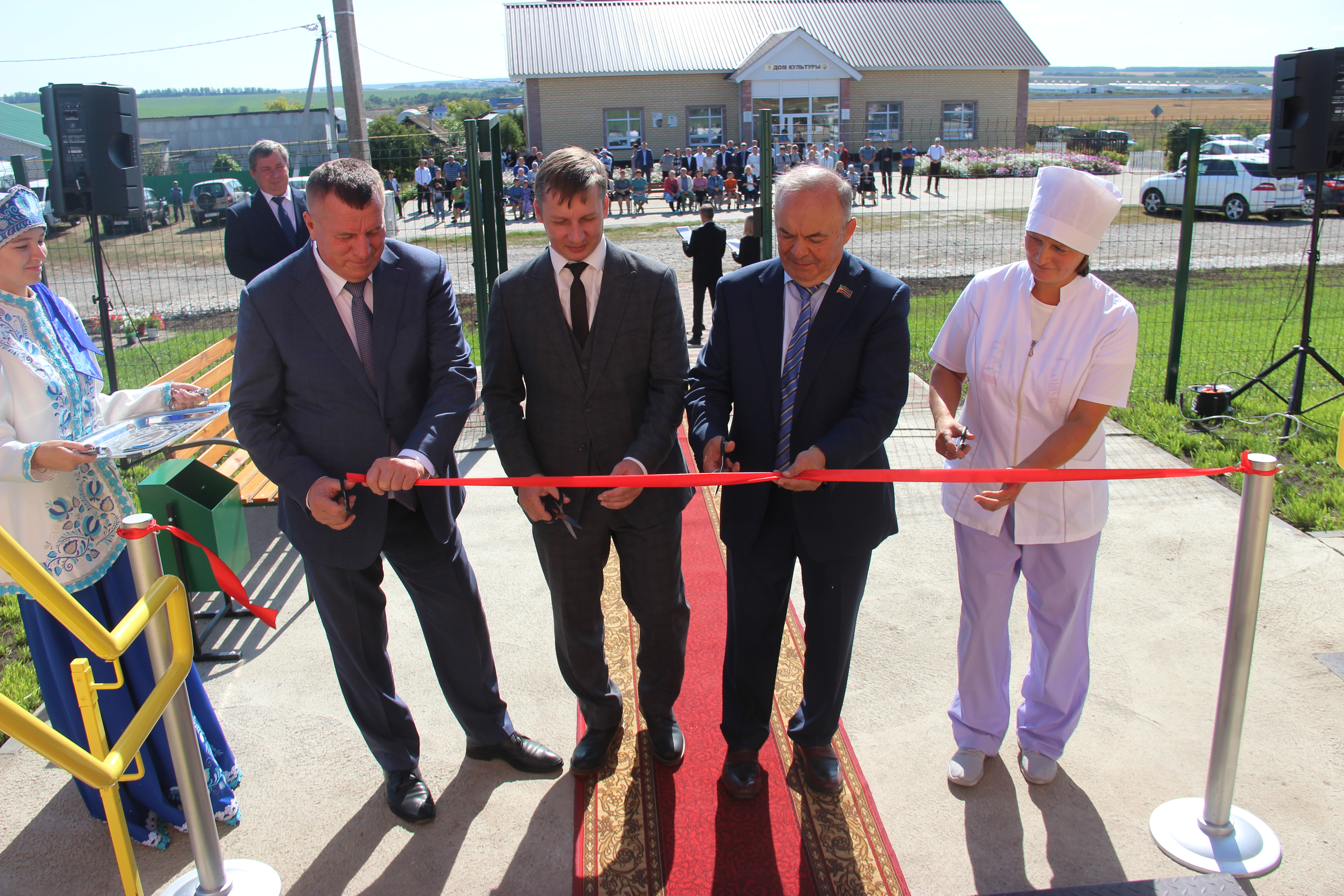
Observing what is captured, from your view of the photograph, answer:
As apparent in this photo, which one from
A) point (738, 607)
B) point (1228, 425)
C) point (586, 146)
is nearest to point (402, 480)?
point (738, 607)

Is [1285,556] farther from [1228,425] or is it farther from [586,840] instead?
[586,840]

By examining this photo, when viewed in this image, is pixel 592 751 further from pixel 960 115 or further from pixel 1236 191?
pixel 960 115

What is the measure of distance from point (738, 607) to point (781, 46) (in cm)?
3987

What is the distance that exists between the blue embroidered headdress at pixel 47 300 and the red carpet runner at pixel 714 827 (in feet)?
7.16

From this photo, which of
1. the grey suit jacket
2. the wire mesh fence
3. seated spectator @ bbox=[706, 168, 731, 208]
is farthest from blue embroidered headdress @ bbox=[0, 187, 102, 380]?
seated spectator @ bbox=[706, 168, 731, 208]

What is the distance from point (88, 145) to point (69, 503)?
433 cm

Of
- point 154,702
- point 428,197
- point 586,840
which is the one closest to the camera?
point 154,702

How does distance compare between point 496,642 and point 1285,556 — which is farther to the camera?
point 1285,556

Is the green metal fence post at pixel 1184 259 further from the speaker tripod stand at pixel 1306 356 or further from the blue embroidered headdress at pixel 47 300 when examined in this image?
the blue embroidered headdress at pixel 47 300

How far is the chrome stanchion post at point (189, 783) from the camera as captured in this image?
2311 millimetres

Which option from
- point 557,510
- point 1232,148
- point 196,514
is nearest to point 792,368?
point 557,510

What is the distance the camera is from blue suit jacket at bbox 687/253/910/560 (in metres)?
2.72

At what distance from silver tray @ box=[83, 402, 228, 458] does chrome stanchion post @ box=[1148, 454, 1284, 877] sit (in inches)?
122

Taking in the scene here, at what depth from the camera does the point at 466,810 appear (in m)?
3.08
